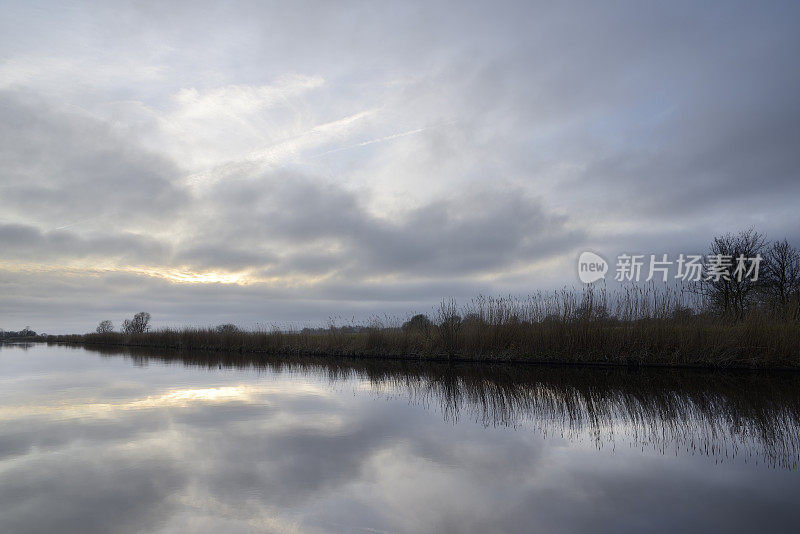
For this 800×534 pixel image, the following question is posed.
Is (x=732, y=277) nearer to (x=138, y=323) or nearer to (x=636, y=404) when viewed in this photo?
(x=636, y=404)

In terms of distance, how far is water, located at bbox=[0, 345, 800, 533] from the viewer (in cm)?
240

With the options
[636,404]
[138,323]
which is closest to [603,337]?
[636,404]

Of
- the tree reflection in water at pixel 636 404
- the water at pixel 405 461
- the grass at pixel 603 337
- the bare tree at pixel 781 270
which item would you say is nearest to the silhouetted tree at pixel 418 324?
the grass at pixel 603 337

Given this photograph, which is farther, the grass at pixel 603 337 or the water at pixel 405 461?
the grass at pixel 603 337

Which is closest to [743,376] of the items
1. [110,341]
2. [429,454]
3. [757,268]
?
[429,454]

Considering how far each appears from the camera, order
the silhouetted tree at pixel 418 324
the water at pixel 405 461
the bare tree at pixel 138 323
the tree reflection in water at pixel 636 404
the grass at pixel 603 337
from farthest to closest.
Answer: the bare tree at pixel 138 323
the silhouetted tree at pixel 418 324
the grass at pixel 603 337
the tree reflection in water at pixel 636 404
the water at pixel 405 461

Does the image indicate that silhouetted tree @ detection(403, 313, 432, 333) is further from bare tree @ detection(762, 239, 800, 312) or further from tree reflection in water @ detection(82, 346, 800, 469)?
bare tree @ detection(762, 239, 800, 312)

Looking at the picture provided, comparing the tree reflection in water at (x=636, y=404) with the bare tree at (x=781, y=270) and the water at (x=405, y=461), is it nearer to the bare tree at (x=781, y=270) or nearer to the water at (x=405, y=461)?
the water at (x=405, y=461)

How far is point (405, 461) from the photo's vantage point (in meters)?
3.38

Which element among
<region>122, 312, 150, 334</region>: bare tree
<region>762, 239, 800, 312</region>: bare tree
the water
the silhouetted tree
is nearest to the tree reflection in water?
the water

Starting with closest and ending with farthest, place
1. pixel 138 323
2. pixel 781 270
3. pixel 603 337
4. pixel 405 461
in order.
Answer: pixel 405 461
pixel 603 337
pixel 781 270
pixel 138 323

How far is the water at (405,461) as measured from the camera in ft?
7.88

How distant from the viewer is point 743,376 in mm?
8219

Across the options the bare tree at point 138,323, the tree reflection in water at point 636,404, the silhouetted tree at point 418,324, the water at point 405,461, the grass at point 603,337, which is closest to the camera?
the water at point 405,461
